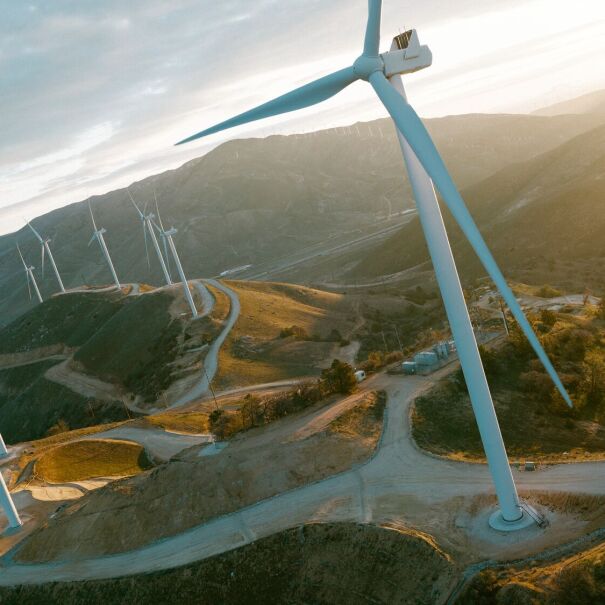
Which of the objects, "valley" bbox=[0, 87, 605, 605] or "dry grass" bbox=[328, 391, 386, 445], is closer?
"valley" bbox=[0, 87, 605, 605]

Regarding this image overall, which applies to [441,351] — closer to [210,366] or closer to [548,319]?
[548,319]

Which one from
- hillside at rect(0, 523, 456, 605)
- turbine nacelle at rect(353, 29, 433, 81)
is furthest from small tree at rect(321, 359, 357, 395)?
turbine nacelle at rect(353, 29, 433, 81)

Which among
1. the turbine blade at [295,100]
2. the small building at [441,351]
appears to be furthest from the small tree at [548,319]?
the turbine blade at [295,100]

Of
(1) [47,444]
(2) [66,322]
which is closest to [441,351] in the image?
(1) [47,444]

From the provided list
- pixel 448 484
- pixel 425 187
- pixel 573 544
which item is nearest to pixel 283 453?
pixel 448 484

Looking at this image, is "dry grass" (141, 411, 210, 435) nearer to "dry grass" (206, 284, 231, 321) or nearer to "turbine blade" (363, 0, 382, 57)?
"dry grass" (206, 284, 231, 321)

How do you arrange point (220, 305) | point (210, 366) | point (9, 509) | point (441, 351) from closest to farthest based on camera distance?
point (9, 509)
point (441, 351)
point (210, 366)
point (220, 305)

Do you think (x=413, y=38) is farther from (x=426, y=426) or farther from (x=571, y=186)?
(x=571, y=186)
